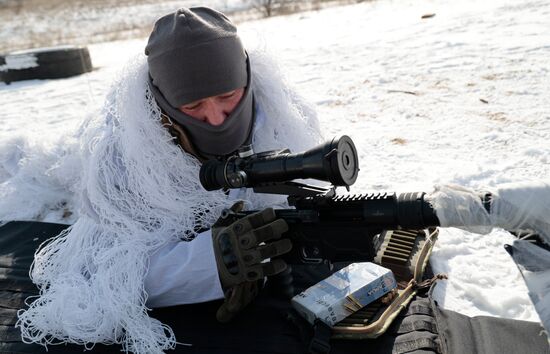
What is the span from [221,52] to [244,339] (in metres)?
1.05

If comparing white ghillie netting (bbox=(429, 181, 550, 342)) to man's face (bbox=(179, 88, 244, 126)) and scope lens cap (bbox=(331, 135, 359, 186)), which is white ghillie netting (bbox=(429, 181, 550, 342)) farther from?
man's face (bbox=(179, 88, 244, 126))

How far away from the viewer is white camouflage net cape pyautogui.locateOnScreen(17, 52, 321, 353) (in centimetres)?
174

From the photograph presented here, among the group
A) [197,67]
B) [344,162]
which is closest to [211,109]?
[197,67]

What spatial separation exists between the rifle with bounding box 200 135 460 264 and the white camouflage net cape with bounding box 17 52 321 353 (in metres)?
0.36

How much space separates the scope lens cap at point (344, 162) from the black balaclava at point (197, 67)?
1.97ft

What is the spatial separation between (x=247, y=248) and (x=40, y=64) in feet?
21.4

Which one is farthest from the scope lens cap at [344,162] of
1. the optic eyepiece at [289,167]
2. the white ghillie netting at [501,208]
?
the white ghillie netting at [501,208]

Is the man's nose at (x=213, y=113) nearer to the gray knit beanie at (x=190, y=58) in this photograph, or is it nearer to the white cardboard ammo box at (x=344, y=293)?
the gray knit beanie at (x=190, y=58)

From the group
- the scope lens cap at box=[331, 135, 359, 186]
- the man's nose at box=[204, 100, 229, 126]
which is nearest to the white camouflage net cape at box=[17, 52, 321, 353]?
the man's nose at box=[204, 100, 229, 126]

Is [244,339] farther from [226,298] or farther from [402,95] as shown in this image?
[402,95]

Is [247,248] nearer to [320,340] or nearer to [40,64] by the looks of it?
[320,340]

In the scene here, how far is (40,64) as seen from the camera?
22.9ft

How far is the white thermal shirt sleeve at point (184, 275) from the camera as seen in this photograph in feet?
5.80

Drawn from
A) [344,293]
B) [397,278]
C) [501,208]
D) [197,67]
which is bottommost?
[397,278]
